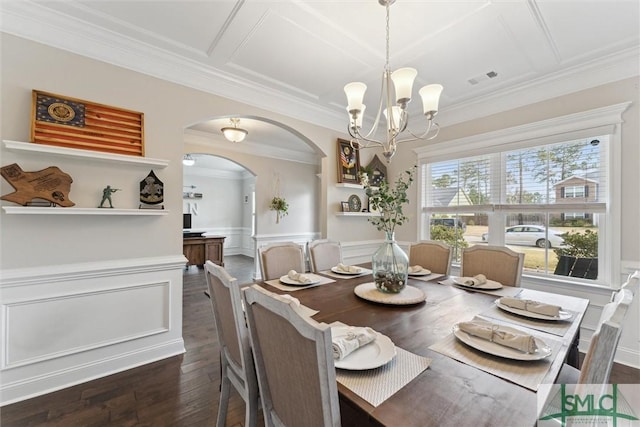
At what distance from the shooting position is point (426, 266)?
259cm

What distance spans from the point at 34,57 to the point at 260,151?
11.9ft

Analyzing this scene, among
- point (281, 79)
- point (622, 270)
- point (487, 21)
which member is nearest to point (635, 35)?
point (487, 21)

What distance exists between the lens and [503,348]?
1.02 m

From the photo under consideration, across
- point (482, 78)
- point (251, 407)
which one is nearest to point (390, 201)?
point (251, 407)

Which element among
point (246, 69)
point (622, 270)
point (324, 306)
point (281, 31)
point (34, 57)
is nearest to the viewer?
point (324, 306)

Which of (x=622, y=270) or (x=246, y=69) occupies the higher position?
(x=246, y=69)

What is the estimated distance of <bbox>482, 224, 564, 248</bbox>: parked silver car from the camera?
2684mm

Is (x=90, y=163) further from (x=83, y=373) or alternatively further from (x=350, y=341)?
(x=350, y=341)

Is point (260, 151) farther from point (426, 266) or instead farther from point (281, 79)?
point (426, 266)

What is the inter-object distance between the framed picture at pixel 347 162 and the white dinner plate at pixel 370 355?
279cm

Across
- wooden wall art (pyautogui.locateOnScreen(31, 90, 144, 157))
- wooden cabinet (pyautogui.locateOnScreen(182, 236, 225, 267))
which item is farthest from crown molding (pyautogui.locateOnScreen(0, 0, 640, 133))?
wooden cabinet (pyautogui.locateOnScreen(182, 236, 225, 267))

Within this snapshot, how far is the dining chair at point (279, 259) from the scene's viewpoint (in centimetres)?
226

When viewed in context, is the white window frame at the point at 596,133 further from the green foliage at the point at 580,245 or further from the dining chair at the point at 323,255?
the dining chair at the point at 323,255

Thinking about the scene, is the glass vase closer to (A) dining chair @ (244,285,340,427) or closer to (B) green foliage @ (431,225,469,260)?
(A) dining chair @ (244,285,340,427)
